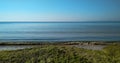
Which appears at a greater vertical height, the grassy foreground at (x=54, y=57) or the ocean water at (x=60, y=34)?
the grassy foreground at (x=54, y=57)

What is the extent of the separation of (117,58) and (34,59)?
2.79m

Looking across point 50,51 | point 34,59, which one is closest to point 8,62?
point 34,59

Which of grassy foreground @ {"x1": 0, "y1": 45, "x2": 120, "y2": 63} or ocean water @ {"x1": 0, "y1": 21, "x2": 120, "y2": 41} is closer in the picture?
grassy foreground @ {"x1": 0, "y1": 45, "x2": 120, "y2": 63}

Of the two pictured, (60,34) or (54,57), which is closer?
(54,57)

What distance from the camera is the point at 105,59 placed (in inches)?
316

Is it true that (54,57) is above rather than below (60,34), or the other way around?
above

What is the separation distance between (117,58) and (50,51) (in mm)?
2350

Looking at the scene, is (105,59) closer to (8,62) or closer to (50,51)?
(50,51)

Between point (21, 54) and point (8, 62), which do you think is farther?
point (21, 54)

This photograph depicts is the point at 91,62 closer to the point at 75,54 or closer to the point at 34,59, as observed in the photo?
the point at 75,54

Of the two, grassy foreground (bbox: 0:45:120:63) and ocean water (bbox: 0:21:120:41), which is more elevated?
grassy foreground (bbox: 0:45:120:63)

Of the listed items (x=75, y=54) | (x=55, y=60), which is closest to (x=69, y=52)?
(x=75, y=54)

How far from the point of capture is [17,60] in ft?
26.5

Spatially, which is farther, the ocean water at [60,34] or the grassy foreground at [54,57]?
the ocean water at [60,34]
